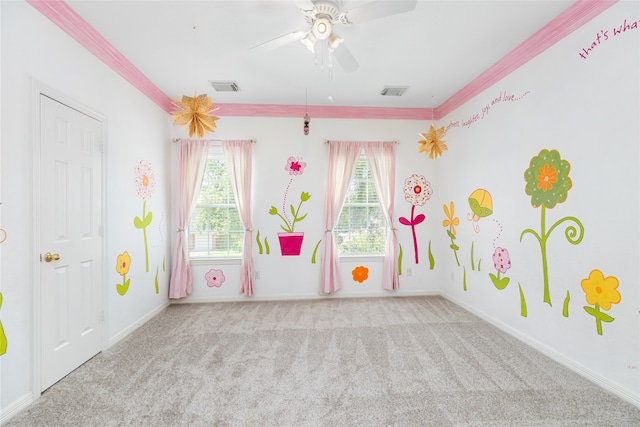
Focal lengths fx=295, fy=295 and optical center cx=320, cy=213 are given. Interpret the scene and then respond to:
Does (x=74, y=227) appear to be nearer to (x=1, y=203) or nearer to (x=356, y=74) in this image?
(x=1, y=203)

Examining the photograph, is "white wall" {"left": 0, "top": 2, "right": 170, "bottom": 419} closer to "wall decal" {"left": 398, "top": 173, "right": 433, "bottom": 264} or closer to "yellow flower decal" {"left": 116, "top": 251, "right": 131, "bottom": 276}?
"yellow flower decal" {"left": 116, "top": 251, "right": 131, "bottom": 276}

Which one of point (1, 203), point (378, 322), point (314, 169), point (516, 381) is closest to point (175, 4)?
point (1, 203)

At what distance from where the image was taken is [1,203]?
1.82 meters

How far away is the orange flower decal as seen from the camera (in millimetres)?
2535

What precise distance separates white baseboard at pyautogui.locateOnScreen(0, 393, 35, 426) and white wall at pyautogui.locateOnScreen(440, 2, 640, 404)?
3981mm

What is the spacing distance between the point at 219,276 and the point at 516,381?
360cm

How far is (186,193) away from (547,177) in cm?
419

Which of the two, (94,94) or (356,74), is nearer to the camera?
(94,94)

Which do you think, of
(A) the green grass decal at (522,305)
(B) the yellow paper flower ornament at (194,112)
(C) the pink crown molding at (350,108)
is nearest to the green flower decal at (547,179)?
(A) the green grass decal at (522,305)

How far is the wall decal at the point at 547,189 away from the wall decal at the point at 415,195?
1.72m

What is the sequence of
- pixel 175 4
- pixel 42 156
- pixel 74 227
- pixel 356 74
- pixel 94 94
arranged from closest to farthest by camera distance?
pixel 42 156, pixel 175 4, pixel 74 227, pixel 94 94, pixel 356 74

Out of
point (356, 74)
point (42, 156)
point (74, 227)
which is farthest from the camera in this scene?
point (356, 74)

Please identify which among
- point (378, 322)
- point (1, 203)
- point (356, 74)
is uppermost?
point (356, 74)

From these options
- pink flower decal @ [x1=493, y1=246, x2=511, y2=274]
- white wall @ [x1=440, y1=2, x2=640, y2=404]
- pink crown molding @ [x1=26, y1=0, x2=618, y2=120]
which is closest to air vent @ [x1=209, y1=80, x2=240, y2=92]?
pink crown molding @ [x1=26, y1=0, x2=618, y2=120]
